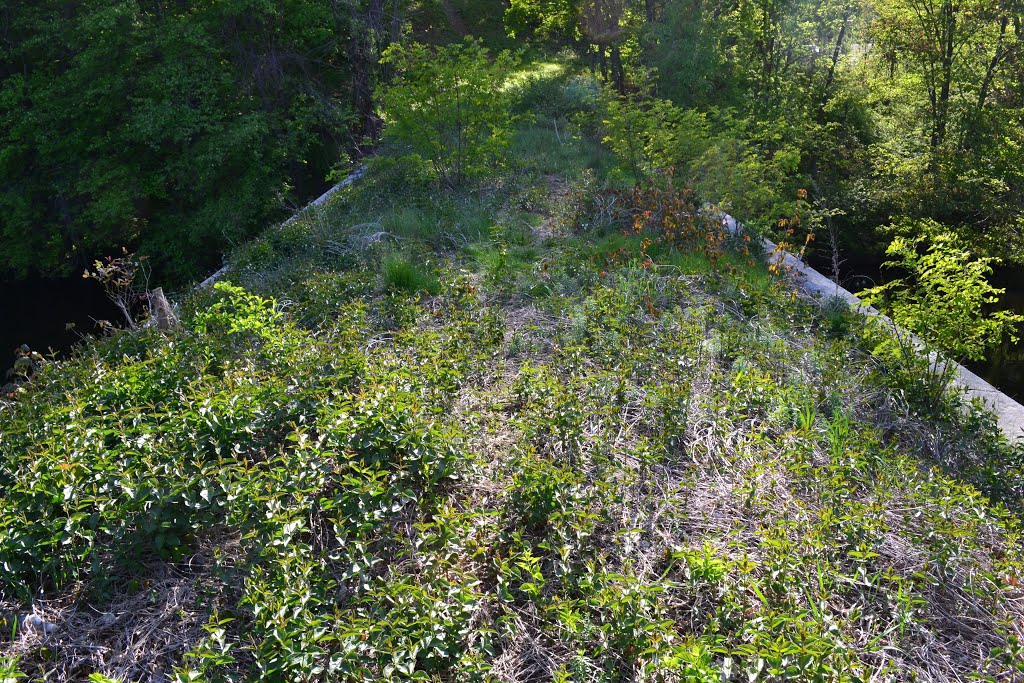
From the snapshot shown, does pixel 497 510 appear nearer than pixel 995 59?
Yes

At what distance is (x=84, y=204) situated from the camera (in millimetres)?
15398

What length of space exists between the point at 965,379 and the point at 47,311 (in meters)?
16.1

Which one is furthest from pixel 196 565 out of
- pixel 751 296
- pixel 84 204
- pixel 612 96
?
pixel 84 204

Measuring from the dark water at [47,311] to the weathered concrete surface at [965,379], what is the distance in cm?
1172

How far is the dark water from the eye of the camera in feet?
44.2

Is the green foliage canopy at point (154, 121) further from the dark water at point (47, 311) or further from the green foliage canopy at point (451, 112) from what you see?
the green foliage canopy at point (451, 112)

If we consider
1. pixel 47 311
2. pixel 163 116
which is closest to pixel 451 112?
pixel 163 116

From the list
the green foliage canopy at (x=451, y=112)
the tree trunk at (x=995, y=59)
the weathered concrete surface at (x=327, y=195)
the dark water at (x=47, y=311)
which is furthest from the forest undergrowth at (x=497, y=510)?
the tree trunk at (x=995, y=59)

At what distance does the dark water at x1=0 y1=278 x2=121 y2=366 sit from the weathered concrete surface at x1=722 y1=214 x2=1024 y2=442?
11716 millimetres

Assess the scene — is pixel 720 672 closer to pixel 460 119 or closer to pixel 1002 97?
pixel 460 119

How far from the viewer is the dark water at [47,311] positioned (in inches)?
530

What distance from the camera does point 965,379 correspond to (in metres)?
6.25

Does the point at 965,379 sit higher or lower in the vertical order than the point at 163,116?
lower

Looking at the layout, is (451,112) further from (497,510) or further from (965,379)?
(497,510)
